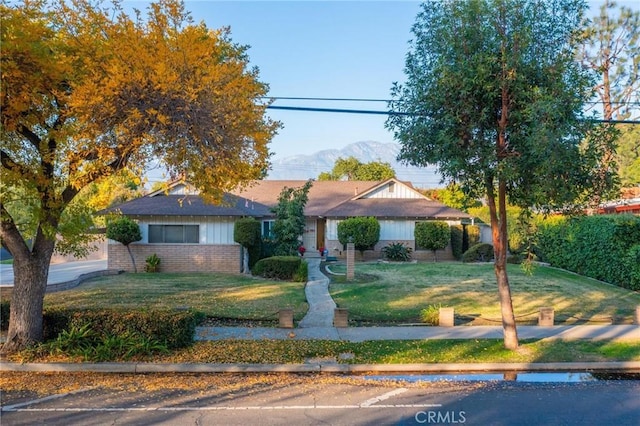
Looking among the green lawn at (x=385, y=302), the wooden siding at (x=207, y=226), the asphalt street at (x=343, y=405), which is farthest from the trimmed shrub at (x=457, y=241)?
the asphalt street at (x=343, y=405)

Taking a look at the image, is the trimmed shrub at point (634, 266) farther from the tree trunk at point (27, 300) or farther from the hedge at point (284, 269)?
the tree trunk at point (27, 300)

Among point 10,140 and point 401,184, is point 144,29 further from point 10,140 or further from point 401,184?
point 401,184

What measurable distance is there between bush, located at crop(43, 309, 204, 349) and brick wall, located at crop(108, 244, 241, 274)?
12.6m

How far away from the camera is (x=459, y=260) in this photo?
28328mm

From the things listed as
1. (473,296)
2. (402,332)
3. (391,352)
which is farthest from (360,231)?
(391,352)

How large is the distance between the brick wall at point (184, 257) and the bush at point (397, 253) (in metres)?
8.95

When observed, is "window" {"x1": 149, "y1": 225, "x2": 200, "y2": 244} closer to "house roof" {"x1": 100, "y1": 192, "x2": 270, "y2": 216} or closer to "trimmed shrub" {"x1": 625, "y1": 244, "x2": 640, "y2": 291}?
"house roof" {"x1": 100, "y1": 192, "x2": 270, "y2": 216}

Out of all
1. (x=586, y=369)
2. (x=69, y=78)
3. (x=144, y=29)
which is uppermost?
(x=144, y=29)

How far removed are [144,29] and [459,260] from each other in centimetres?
2375

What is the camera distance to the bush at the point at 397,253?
88.4ft

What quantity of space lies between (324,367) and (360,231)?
59.7ft

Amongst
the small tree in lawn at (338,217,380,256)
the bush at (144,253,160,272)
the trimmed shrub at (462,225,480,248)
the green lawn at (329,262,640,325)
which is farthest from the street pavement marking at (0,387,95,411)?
the trimmed shrub at (462,225,480,248)

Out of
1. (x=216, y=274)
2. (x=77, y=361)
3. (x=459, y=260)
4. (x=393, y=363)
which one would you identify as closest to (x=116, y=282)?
(x=216, y=274)

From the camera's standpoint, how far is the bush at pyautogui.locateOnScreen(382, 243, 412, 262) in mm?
26953
